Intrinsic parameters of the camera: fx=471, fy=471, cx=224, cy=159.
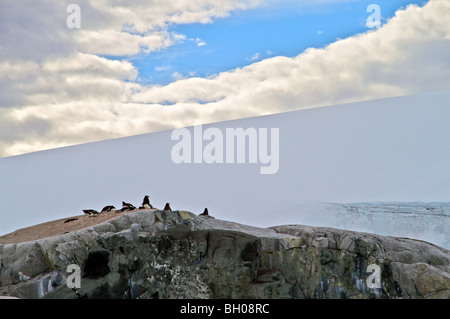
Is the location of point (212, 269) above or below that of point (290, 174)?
below

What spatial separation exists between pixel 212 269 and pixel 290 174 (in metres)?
17.2

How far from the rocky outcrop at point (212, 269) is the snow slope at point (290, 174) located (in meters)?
8.21

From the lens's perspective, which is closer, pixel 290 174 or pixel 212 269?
pixel 212 269

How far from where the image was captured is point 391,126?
81.7 feet

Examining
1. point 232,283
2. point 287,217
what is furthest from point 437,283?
point 287,217

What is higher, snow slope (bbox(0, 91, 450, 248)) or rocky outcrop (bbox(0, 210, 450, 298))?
snow slope (bbox(0, 91, 450, 248))

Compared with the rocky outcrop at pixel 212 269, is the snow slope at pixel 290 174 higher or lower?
higher

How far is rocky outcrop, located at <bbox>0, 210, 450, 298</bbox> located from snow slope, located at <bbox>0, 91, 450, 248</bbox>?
8.21 m

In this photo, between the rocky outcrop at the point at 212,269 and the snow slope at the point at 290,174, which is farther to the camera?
the snow slope at the point at 290,174

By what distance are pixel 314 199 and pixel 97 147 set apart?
792 inches

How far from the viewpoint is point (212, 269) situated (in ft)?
18.5

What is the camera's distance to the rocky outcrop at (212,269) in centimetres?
549

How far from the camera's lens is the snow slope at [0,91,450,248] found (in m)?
18.1
